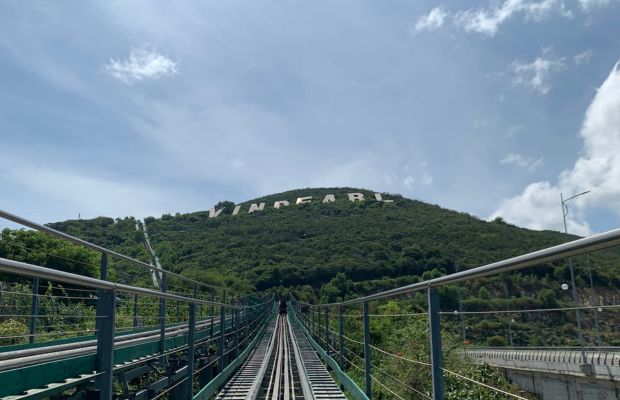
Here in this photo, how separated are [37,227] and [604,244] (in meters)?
3.97

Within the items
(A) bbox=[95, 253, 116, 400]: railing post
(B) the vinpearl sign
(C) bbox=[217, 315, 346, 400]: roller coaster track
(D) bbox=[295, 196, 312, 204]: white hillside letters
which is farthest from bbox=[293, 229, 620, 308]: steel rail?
(D) bbox=[295, 196, 312, 204]: white hillside letters

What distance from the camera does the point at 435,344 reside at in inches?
112

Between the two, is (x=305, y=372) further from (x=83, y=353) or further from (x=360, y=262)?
(x=360, y=262)

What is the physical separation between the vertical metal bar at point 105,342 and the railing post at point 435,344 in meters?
1.76

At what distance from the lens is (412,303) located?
10367 millimetres

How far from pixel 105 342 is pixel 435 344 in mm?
1865

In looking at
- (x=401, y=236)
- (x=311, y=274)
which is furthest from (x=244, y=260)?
(x=401, y=236)

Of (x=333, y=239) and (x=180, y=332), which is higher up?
(x=333, y=239)

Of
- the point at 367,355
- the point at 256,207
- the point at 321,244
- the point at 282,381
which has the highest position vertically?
the point at 256,207

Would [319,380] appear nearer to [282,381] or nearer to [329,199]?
[282,381]

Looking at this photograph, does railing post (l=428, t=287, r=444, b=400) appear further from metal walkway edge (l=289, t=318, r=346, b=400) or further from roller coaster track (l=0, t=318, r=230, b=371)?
metal walkway edge (l=289, t=318, r=346, b=400)

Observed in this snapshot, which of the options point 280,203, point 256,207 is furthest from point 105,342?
point 280,203

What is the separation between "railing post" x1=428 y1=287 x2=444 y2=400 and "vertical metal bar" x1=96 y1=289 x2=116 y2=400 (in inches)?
69.5

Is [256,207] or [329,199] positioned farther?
[329,199]
